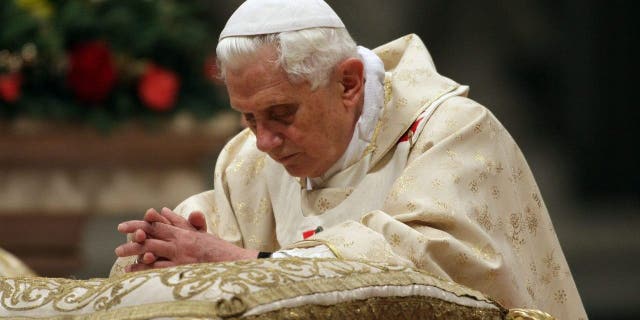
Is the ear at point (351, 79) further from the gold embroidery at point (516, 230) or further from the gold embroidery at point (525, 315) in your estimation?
the gold embroidery at point (525, 315)

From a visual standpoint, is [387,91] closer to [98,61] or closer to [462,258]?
[462,258]

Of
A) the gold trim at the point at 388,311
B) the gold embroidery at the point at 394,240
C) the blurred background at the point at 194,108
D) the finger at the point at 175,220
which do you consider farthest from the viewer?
the blurred background at the point at 194,108

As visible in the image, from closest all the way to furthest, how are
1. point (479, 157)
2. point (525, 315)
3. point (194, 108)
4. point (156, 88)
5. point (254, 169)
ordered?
point (525, 315) → point (479, 157) → point (254, 169) → point (156, 88) → point (194, 108)

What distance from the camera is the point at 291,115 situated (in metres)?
4.02

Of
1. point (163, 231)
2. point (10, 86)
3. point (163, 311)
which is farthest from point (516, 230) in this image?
point (10, 86)

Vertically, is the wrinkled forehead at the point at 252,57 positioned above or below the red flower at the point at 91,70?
above

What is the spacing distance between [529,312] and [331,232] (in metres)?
0.60

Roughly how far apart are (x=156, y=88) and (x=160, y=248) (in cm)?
373

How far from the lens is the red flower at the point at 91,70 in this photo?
722cm

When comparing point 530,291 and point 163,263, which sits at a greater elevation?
point 163,263

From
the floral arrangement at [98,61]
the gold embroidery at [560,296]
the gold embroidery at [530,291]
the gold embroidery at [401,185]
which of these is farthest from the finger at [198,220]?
the floral arrangement at [98,61]

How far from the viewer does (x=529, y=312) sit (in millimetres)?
3287

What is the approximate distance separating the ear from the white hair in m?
0.04

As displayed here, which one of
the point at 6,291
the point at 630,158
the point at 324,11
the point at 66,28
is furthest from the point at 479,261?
the point at 630,158
